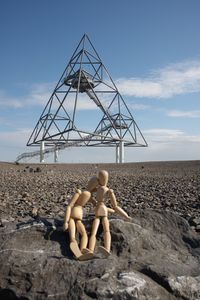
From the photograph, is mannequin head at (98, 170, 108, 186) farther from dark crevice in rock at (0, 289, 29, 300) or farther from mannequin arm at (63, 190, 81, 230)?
dark crevice in rock at (0, 289, 29, 300)

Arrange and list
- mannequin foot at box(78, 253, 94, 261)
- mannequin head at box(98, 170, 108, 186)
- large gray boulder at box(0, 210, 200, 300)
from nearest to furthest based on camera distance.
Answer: large gray boulder at box(0, 210, 200, 300) → mannequin foot at box(78, 253, 94, 261) → mannequin head at box(98, 170, 108, 186)

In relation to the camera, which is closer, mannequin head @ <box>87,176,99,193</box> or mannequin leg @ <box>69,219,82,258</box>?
mannequin leg @ <box>69,219,82,258</box>

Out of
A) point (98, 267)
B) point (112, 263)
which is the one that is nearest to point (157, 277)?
point (112, 263)

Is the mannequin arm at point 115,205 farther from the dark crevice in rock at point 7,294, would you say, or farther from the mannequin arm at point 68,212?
the dark crevice in rock at point 7,294

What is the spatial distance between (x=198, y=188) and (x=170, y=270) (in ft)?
26.7

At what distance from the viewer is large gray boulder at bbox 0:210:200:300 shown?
3.61 m

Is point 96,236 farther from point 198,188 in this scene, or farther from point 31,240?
point 198,188

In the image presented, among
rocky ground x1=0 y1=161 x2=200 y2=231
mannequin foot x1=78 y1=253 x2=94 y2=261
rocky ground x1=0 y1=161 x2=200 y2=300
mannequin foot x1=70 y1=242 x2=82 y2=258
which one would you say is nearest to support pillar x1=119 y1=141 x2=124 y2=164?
rocky ground x1=0 y1=161 x2=200 y2=231

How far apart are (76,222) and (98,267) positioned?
632mm

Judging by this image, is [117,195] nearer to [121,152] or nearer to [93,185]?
[93,185]

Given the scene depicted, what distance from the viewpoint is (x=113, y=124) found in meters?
29.5

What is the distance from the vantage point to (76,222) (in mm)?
4254

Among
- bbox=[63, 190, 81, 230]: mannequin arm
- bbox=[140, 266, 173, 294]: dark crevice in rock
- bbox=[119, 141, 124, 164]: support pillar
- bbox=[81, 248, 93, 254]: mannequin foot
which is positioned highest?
bbox=[119, 141, 124, 164]: support pillar

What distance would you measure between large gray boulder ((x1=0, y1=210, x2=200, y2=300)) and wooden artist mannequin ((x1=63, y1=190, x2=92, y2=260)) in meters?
0.09
